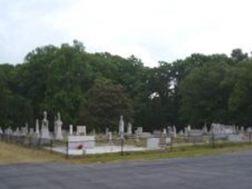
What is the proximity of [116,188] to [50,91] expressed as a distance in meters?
81.4

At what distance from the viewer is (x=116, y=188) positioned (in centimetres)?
1778

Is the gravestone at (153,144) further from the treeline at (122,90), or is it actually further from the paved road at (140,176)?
the treeline at (122,90)

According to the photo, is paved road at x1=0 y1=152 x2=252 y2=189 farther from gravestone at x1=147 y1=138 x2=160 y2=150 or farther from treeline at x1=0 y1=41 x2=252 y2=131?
treeline at x1=0 y1=41 x2=252 y2=131

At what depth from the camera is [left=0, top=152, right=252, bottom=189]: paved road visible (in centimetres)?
1844

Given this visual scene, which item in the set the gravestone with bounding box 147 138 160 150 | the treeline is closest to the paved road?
the gravestone with bounding box 147 138 160 150

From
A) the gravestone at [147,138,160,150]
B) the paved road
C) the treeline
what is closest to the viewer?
the paved road

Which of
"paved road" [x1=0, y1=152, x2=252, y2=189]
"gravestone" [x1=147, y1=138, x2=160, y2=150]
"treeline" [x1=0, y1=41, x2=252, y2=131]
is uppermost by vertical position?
"treeline" [x1=0, y1=41, x2=252, y2=131]

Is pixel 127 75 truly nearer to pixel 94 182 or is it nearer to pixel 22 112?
pixel 22 112

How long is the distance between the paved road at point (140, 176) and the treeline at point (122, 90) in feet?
158

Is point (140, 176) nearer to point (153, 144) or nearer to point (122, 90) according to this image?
point (153, 144)

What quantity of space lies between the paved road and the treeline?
48.3 metres

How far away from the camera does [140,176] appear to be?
21.5 m

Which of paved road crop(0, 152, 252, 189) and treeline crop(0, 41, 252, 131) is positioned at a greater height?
treeline crop(0, 41, 252, 131)

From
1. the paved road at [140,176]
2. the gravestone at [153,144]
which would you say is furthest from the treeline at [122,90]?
the paved road at [140,176]
